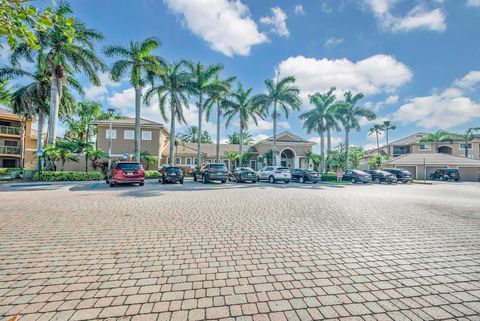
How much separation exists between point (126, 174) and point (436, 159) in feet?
158

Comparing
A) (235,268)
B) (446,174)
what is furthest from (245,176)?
(446,174)

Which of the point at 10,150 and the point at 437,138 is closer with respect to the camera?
the point at 10,150

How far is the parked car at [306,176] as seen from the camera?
77.3 feet

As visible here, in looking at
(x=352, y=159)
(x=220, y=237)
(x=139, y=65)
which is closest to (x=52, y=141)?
(x=139, y=65)

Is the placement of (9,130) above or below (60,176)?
above

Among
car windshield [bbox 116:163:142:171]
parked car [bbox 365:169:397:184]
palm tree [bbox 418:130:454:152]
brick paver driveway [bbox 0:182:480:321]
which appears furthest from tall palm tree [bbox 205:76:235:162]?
palm tree [bbox 418:130:454:152]

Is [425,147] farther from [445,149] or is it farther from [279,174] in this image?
[279,174]

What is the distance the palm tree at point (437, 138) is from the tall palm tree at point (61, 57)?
60.1m

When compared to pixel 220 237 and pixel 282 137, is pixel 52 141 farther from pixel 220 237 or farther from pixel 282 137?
pixel 282 137

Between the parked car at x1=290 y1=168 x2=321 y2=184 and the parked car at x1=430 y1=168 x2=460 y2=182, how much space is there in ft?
82.7

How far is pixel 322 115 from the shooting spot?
3291 cm

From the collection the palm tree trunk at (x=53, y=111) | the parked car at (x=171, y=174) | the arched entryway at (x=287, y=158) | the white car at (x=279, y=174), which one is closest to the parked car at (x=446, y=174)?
the arched entryway at (x=287, y=158)

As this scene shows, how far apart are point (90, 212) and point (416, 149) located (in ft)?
201

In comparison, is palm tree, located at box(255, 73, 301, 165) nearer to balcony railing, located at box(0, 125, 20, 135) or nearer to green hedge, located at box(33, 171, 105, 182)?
green hedge, located at box(33, 171, 105, 182)
